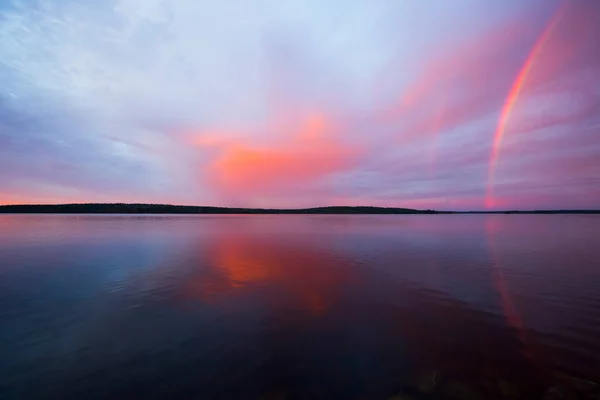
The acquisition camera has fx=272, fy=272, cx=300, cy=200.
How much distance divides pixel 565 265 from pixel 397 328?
20816mm

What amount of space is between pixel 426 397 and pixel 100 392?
8.06m

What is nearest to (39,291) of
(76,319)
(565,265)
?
(76,319)

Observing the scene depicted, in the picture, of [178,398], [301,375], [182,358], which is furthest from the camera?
[182,358]

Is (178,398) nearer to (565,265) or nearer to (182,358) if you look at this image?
(182,358)

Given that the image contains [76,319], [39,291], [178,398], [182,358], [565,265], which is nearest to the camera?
[178,398]

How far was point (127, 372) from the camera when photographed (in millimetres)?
7629

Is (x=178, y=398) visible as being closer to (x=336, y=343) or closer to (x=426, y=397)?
(x=336, y=343)

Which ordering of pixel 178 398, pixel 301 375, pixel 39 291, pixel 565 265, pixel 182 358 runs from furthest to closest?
pixel 565 265 < pixel 39 291 < pixel 182 358 < pixel 301 375 < pixel 178 398

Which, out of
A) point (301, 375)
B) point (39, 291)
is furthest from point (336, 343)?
point (39, 291)

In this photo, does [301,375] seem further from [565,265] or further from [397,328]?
[565,265]

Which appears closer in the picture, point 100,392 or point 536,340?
point 100,392

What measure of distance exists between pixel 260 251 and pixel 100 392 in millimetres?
23761

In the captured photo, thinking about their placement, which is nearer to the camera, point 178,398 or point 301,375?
point 178,398

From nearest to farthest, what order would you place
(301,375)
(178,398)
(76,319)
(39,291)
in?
1. (178,398)
2. (301,375)
3. (76,319)
4. (39,291)
